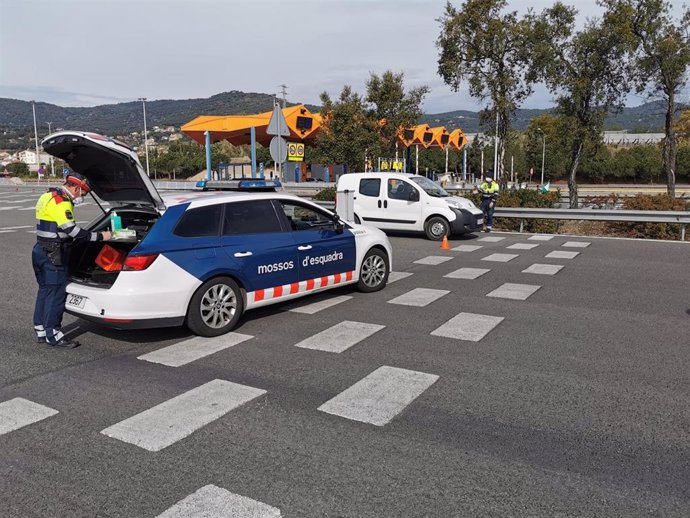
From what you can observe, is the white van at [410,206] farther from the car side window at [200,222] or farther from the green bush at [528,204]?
the car side window at [200,222]

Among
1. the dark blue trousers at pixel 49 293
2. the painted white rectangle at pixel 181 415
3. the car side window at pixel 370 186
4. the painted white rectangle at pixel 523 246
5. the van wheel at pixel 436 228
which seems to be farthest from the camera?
the car side window at pixel 370 186

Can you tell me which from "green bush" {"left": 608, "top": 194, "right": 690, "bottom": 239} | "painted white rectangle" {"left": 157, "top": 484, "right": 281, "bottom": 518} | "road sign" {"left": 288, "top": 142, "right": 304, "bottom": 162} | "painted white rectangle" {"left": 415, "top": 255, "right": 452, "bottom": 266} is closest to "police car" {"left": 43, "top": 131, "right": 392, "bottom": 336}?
"painted white rectangle" {"left": 157, "top": 484, "right": 281, "bottom": 518}

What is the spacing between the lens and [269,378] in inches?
196

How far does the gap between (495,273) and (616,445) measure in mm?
6333

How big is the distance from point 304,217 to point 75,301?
2.93 metres

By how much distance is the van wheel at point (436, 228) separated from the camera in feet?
47.0

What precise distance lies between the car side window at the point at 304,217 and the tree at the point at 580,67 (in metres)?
15.4

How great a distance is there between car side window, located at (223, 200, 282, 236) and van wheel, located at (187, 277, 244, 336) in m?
0.61

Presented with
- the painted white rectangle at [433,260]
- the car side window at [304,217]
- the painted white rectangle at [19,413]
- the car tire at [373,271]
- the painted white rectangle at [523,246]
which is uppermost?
the car side window at [304,217]

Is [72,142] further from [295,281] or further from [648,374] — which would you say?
[648,374]

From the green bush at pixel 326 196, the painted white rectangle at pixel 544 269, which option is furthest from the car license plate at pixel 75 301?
the green bush at pixel 326 196

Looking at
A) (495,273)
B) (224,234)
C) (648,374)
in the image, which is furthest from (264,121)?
(648,374)

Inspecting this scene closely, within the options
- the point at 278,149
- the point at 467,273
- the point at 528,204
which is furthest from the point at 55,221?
the point at 528,204

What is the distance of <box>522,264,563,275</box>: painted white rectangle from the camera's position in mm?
9945
